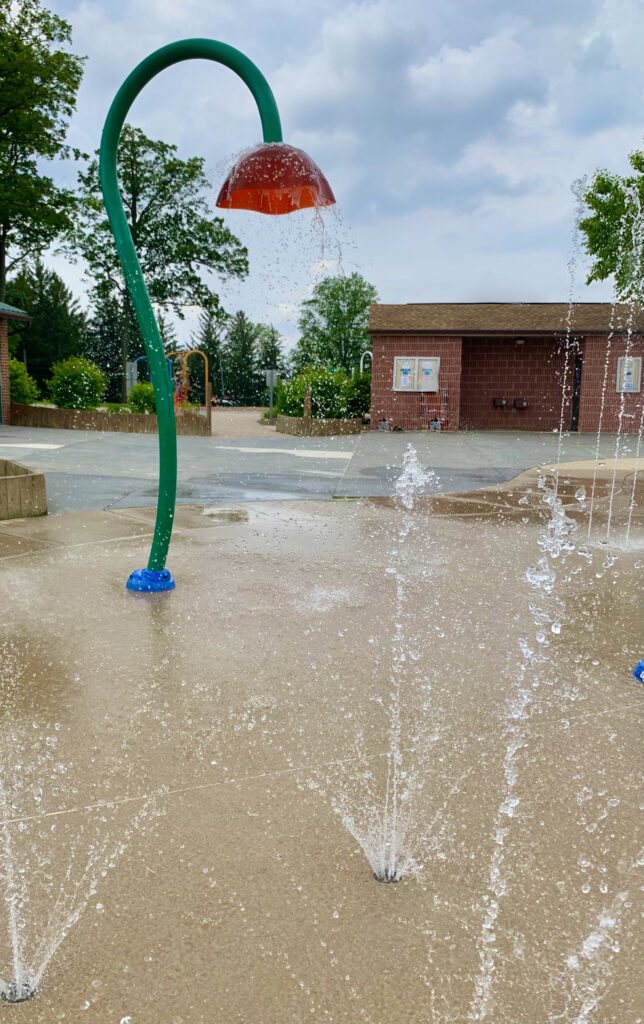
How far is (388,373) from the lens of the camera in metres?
23.9

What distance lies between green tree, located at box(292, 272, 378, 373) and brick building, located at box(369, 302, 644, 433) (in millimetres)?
31252

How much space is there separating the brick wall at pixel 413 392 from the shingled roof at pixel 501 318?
0.40 metres

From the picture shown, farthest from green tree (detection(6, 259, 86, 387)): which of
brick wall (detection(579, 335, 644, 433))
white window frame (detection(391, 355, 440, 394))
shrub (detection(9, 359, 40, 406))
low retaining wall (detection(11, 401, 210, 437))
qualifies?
brick wall (detection(579, 335, 644, 433))

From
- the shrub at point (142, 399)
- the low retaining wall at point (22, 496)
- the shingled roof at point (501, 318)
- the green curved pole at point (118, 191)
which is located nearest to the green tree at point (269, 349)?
the shingled roof at point (501, 318)

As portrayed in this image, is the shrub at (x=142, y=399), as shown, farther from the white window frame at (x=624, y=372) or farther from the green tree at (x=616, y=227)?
the green tree at (x=616, y=227)

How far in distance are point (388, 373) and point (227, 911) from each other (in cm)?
2257

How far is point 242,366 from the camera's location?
47906 mm

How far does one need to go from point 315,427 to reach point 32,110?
66.3 feet

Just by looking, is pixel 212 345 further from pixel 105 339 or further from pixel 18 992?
pixel 18 992

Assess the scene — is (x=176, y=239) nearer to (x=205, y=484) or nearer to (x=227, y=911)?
(x=205, y=484)

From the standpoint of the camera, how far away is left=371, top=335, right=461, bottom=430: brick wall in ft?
78.0

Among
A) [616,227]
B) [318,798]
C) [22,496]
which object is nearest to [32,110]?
[616,227]

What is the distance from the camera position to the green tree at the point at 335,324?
5706 cm

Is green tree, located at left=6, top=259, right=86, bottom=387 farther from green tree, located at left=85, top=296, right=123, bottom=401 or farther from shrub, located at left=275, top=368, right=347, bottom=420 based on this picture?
shrub, located at left=275, top=368, right=347, bottom=420
